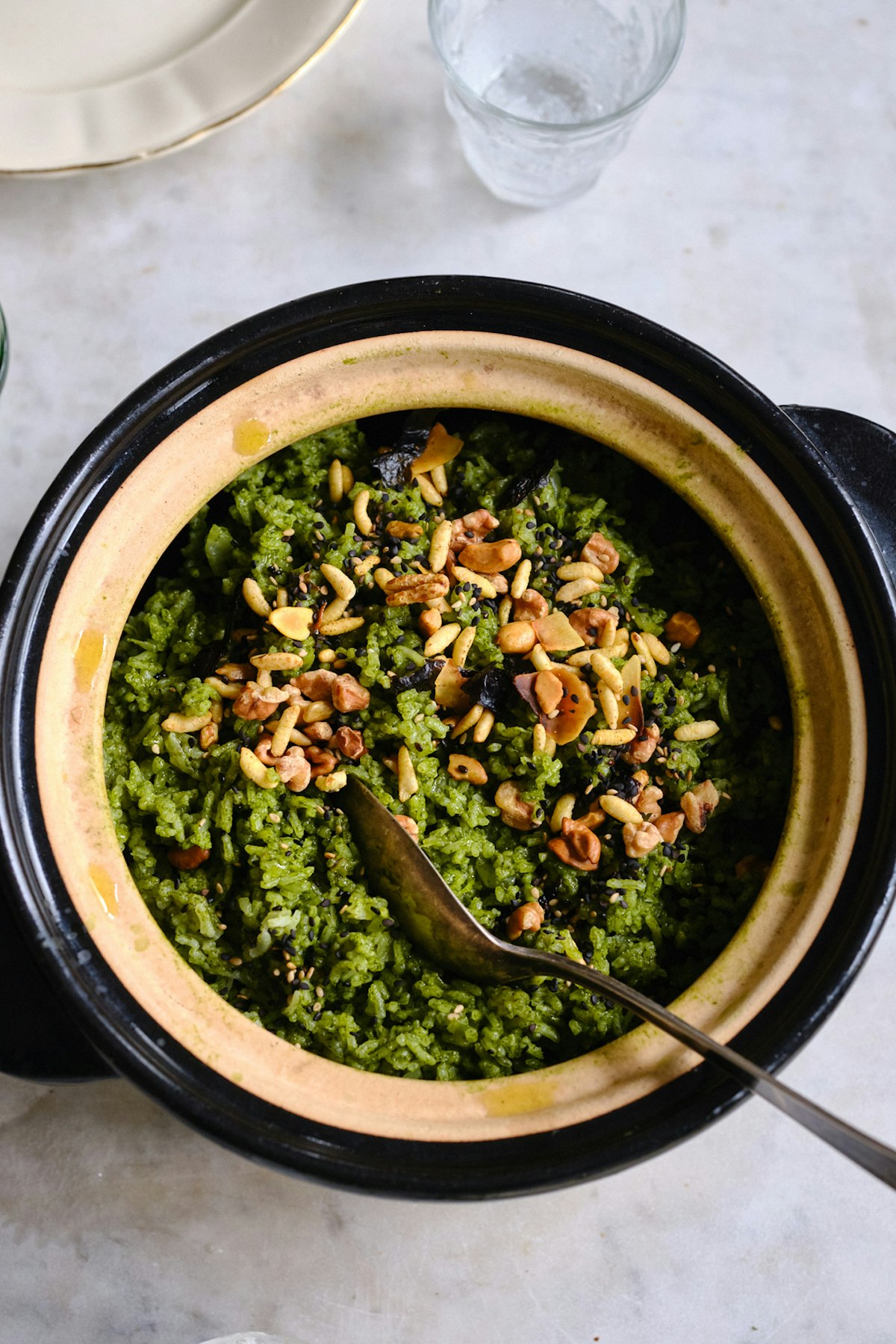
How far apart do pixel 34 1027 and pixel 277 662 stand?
68 cm

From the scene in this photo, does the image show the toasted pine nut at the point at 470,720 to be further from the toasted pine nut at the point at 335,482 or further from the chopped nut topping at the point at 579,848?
the toasted pine nut at the point at 335,482

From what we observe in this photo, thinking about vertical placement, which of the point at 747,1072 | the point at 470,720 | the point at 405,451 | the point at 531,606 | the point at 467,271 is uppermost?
the point at 467,271

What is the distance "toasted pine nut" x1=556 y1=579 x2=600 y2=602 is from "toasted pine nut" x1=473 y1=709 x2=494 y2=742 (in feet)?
0.79

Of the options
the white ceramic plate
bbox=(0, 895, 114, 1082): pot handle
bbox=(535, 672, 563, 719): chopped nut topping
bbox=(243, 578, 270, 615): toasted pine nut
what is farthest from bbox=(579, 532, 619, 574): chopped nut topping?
the white ceramic plate

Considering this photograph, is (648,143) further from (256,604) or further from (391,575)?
(256,604)

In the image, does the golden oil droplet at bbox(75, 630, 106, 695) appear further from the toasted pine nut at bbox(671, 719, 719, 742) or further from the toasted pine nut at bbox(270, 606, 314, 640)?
the toasted pine nut at bbox(671, 719, 719, 742)

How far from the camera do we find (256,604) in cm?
174

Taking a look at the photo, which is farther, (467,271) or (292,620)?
(467,271)

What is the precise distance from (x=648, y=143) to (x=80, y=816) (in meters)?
1.93

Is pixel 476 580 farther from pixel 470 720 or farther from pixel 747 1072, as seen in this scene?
pixel 747 1072

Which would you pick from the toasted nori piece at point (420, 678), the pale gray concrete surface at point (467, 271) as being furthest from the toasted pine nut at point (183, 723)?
the pale gray concrete surface at point (467, 271)

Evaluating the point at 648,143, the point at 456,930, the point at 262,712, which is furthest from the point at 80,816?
the point at 648,143

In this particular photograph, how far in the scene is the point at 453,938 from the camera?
1684 mm

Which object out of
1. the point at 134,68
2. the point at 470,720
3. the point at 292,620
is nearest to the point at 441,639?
the point at 470,720
